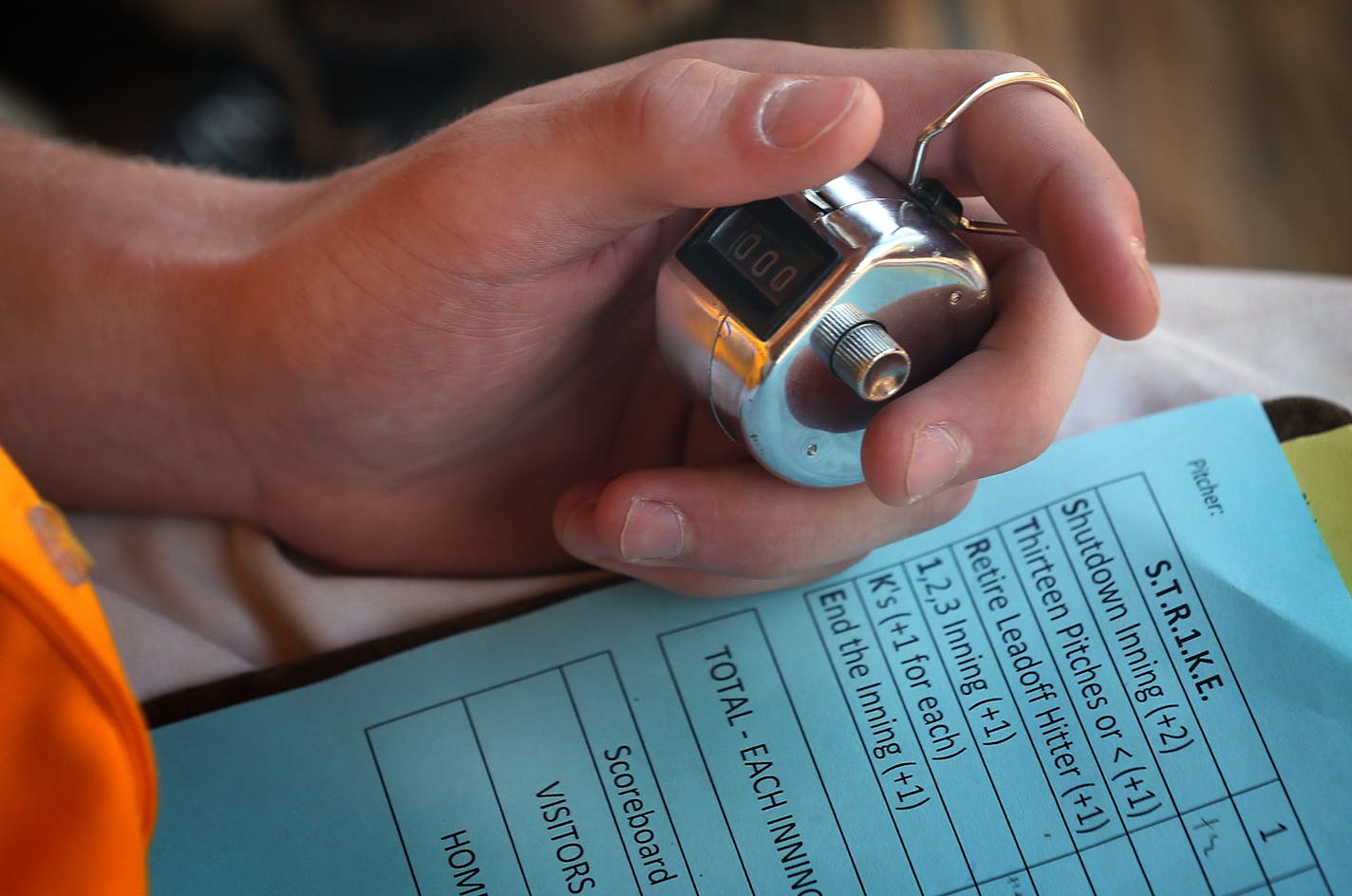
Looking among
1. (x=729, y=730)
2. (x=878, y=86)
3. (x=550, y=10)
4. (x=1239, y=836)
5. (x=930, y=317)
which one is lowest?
(x=1239, y=836)

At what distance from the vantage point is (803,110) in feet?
1.26

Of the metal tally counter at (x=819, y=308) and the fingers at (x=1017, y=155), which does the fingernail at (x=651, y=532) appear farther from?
the fingers at (x=1017, y=155)

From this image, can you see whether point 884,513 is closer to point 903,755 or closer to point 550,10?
point 903,755

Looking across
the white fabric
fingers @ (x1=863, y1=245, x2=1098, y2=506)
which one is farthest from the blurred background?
fingers @ (x1=863, y1=245, x2=1098, y2=506)

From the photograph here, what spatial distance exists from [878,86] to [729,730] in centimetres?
32

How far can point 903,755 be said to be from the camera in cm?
49

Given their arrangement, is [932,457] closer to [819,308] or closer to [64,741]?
[819,308]

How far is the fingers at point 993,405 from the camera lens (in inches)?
16.9

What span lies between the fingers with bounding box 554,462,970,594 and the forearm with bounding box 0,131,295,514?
248mm

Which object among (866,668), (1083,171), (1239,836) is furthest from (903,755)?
(1083,171)

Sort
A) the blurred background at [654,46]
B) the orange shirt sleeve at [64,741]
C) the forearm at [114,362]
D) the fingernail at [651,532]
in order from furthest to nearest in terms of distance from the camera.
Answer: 1. the blurred background at [654,46]
2. the forearm at [114,362]
3. the fingernail at [651,532]
4. the orange shirt sleeve at [64,741]

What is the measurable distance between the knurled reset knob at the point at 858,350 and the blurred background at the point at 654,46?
83cm

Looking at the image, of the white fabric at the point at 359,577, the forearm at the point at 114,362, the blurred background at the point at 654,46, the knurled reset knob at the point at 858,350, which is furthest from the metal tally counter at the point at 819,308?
the blurred background at the point at 654,46

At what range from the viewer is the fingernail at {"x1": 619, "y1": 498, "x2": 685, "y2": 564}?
0.49 meters
